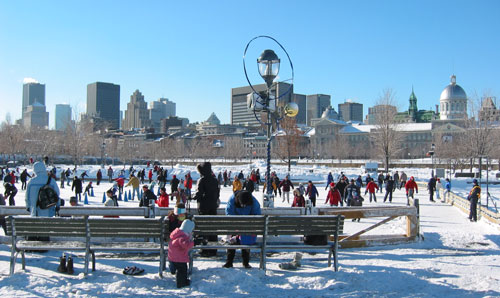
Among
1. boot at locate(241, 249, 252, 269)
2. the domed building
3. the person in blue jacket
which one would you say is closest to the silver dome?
the domed building

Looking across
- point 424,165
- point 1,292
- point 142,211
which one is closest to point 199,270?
point 142,211

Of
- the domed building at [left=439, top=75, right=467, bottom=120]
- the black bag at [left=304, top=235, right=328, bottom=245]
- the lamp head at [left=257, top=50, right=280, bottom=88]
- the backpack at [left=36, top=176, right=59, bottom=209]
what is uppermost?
the domed building at [left=439, top=75, right=467, bottom=120]

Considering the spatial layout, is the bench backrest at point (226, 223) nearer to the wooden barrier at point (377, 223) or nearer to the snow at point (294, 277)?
the snow at point (294, 277)

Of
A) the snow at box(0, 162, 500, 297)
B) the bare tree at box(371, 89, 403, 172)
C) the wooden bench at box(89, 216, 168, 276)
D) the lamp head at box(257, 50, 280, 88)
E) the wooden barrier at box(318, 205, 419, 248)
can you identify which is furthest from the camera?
the bare tree at box(371, 89, 403, 172)

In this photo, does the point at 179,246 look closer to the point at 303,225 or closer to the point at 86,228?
the point at 86,228

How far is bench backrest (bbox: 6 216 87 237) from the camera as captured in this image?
6.77m

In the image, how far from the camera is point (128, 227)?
22.3ft

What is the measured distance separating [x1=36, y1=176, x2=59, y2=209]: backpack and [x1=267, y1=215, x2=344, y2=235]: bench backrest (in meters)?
3.82

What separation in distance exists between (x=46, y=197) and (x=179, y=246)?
9.89ft

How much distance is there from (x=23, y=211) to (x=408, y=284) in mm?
6763

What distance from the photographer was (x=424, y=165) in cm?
6431

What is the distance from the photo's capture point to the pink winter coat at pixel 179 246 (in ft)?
20.8

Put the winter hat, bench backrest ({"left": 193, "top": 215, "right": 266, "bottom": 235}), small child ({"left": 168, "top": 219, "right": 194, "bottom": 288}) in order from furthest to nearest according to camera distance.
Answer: bench backrest ({"left": 193, "top": 215, "right": 266, "bottom": 235}) < the winter hat < small child ({"left": 168, "top": 219, "right": 194, "bottom": 288})

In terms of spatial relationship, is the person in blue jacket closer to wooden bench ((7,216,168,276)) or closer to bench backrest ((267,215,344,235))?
bench backrest ((267,215,344,235))
